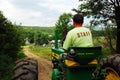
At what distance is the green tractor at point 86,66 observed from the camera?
6805mm

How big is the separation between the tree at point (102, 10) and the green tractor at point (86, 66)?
30.0m

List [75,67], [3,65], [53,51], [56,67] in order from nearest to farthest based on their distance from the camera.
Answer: [75,67], [56,67], [53,51], [3,65]

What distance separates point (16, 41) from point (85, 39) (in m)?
15.9

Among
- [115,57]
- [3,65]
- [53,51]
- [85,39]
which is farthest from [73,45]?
[3,65]

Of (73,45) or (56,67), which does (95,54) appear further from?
(56,67)

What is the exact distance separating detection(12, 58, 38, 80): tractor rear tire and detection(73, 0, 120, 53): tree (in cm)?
3130

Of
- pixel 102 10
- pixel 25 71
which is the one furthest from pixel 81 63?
pixel 102 10

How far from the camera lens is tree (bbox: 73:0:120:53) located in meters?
38.0

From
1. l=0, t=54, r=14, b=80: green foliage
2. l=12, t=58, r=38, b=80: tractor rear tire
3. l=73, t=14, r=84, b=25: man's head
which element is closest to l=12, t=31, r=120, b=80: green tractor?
l=12, t=58, r=38, b=80: tractor rear tire

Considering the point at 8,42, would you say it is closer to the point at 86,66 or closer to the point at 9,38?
the point at 9,38

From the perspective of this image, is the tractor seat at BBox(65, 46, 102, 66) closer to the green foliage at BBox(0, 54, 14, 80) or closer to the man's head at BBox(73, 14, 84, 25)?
the man's head at BBox(73, 14, 84, 25)

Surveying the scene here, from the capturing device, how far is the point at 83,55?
22.2ft

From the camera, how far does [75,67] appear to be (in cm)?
703

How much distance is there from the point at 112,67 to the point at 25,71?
2.27 m
